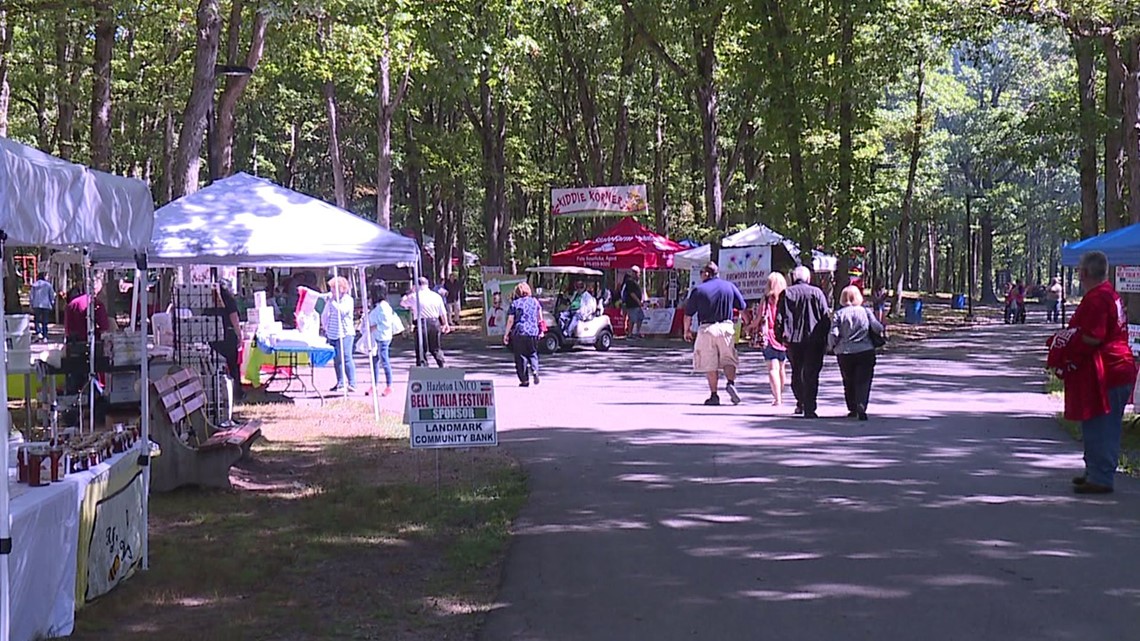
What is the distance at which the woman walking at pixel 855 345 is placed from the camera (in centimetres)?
1403

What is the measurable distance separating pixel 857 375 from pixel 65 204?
10505 mm

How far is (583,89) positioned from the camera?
124 ft

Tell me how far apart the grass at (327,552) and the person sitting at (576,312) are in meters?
15.9

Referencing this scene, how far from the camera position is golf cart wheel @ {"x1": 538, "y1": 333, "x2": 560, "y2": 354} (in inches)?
1098

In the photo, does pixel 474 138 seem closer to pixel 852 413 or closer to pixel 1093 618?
pixel 852 413

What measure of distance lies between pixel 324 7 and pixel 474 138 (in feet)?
93.7

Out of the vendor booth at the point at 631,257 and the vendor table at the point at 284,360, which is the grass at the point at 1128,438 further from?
the vendor booth at the point at 631,257

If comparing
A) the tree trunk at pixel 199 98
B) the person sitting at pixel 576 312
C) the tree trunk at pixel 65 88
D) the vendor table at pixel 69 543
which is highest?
the tree trunk at pixel 65 88

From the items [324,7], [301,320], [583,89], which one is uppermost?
[583,89]

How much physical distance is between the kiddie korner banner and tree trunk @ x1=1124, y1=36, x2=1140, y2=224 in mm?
14566

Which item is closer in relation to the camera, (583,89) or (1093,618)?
(1093,618)

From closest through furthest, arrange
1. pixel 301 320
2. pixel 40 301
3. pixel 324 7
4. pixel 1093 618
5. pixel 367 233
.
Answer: pixel 1093 618
pixel 367 233
pixel 324 7
pixel 301 320
pixel 40 301

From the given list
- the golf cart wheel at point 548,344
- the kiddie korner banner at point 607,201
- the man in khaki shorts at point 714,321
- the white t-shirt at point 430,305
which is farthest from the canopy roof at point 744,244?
the man in khaki shorts at point 714,321

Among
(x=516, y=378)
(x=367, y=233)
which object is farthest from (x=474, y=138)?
(x=367, y=233)
